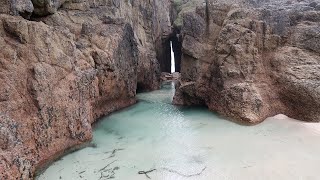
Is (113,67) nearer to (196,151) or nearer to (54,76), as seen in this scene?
(54,76)

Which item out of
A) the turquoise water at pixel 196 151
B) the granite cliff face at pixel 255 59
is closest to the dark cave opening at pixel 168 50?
the granite cliff face at pixel 255 59

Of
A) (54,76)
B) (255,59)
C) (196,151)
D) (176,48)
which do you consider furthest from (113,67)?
(176,48)

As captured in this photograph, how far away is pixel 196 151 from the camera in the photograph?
399 inches

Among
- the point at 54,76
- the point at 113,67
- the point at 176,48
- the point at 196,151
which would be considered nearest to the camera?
the point at 196,151

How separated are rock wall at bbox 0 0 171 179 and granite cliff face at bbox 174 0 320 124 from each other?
14.9ft

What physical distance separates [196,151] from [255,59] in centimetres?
682

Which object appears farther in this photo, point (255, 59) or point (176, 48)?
point (176, 48)

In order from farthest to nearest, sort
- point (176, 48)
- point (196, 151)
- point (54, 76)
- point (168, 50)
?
point (176, 48), point (168, 50), point (54, 76), point (196, 151)

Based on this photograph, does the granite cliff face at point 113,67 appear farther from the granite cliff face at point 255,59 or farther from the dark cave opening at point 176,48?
the dark cave opening at point 176,48

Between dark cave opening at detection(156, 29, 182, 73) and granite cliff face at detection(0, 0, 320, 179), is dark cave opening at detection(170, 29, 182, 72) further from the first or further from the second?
granite cliff face at detection(0, 0, 320, 179)

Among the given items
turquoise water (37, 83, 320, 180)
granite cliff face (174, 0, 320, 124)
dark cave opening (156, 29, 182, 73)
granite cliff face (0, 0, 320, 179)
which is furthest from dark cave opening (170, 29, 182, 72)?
turquoise water (37, 83, 320, 180)

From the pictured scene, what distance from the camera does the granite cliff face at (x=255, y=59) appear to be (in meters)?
13.4

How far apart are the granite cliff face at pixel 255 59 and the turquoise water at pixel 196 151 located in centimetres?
91

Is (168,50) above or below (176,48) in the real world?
below
